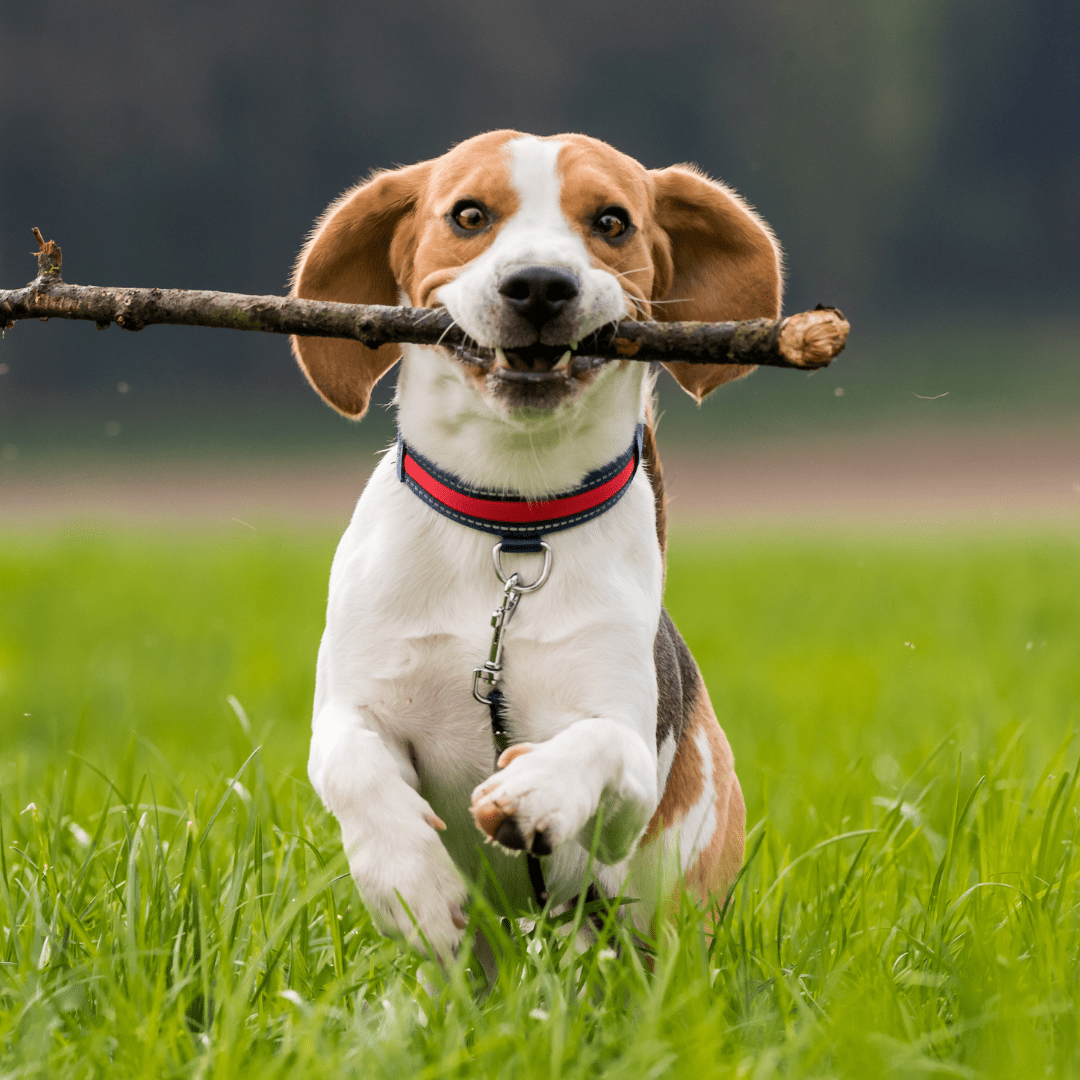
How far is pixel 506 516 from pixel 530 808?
845 millimetres

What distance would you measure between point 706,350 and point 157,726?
5.17 metres

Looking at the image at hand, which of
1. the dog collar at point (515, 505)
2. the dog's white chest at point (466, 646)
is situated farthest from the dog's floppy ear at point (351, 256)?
the dog's white chest at point (466, 646)

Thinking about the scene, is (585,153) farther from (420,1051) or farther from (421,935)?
(420,1051)

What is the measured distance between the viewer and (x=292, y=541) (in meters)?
17.3

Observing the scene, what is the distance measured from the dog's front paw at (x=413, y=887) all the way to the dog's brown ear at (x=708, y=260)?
5.09 feet

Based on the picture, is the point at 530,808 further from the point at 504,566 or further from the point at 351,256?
the point at 351,256

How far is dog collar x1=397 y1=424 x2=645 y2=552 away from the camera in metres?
3.24

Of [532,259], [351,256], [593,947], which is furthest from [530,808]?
[351,256]

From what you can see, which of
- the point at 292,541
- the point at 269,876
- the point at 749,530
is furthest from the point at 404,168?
the point at 749,530

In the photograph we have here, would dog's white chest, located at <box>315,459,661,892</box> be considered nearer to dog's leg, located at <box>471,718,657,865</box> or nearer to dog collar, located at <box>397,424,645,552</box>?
dog collar, located at <box>397,424,645,552</box>

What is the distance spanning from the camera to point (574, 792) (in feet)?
8.91

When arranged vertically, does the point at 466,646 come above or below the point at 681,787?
above

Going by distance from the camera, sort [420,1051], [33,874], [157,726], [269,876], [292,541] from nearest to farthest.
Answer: [420,1051] < [33,874] < [269,876] < [157,726] < [292,541]

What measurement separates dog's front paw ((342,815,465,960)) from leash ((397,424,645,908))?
1.19 ft
